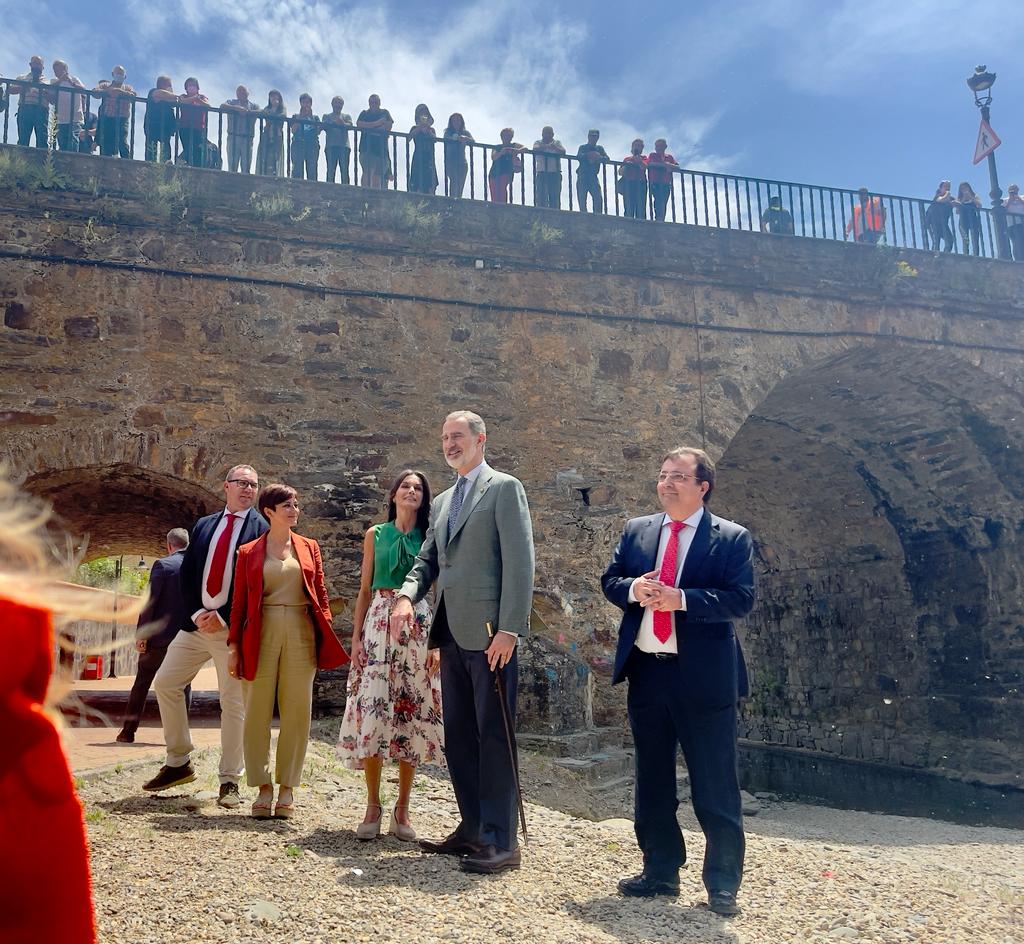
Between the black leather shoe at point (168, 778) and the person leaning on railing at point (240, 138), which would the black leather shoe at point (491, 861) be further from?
the person leaning on railing at point (240, 138)

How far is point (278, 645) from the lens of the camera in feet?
13.9

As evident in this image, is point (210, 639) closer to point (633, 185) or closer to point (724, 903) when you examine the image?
point (724, 903)

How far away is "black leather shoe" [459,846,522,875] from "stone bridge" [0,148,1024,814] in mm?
4535

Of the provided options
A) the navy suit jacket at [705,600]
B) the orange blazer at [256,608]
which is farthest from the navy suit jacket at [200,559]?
the navy suit jacket at [705,600]

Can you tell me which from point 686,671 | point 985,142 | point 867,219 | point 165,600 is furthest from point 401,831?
point 985,142

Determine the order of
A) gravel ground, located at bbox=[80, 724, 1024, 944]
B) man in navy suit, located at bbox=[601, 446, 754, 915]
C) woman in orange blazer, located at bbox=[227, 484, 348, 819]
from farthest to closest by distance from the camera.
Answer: woman in orange blazer, located at bbox=[227, 484, 348, 819] < man in navy suit, located at bbox=[601, 446, 754, 915] < gravel ground, located at bbox=[80, 724, 1024, 944]

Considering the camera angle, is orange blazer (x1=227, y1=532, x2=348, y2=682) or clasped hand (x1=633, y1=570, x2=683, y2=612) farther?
orange blazer (x1=227, y1=532, x2=348, y2=682)

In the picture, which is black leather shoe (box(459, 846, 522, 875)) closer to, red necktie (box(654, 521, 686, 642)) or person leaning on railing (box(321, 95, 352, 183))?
red necktie (box(654, 521, 686, 642))

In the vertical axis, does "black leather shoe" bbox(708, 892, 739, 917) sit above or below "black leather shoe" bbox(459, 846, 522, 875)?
below

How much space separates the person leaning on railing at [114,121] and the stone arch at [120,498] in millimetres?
3084

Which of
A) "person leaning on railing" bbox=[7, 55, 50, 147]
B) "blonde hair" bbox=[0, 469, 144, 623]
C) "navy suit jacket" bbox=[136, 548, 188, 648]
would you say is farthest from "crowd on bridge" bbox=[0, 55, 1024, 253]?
"blonde hair" bbox=[0, 469, 144, 623]

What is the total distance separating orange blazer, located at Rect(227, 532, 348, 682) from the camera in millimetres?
4156

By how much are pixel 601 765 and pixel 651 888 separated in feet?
11.6

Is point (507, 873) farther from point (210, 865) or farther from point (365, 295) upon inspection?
point (365, 295)
